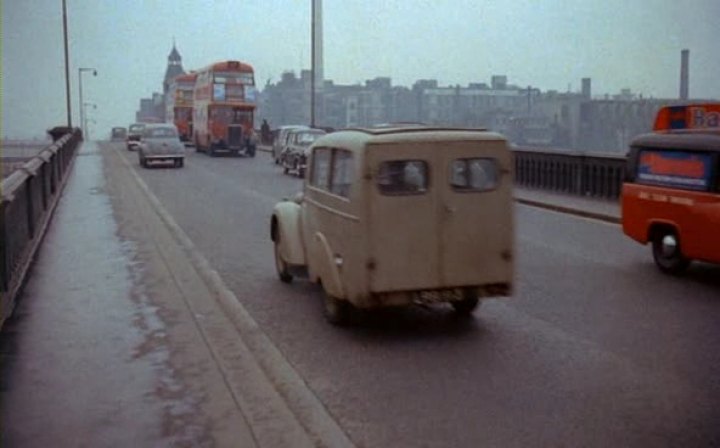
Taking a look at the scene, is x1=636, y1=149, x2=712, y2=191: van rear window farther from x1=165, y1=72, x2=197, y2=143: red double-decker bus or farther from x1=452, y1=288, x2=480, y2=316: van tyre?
x1=165, y1=72, x2=197, y2=143: red double-decker bus

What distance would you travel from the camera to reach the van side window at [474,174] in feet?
28.7

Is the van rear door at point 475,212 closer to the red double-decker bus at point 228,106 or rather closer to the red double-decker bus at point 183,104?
the red double-decker bus at point 228,106

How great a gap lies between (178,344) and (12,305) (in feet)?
8.89

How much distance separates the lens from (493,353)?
8.06 metres

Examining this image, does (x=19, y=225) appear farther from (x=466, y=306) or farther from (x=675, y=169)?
(x=675, y=169)

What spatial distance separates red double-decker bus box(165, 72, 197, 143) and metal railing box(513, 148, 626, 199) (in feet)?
131

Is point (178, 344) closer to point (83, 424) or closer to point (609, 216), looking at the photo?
point (83, 424)

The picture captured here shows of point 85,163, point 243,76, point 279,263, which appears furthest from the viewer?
point 243,76

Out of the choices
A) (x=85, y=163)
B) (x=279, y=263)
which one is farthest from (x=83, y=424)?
(x=85, y=163)

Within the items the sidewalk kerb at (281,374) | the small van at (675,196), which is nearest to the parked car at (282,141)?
the small van at (675,196)

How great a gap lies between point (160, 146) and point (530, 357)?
3257 centimetres

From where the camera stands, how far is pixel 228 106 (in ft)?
159

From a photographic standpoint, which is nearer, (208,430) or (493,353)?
(208,430)

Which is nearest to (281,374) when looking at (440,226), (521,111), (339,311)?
(339,311)
